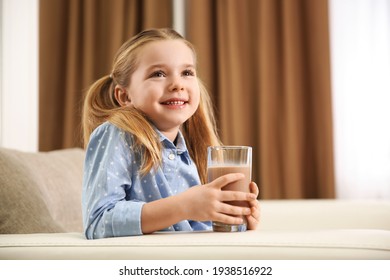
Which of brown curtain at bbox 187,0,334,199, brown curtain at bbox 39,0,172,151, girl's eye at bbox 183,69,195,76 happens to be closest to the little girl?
girl's eye at bbox 183,69,195,76

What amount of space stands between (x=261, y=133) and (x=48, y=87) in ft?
4.95

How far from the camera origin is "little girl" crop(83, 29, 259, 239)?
3.65 ft

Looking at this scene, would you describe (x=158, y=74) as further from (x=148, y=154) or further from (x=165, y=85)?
(x=148, y=154)

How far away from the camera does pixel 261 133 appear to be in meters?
3.46

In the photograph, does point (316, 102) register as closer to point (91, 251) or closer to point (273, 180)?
point (273, 180)

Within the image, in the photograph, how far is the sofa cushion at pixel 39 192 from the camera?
1.34 m

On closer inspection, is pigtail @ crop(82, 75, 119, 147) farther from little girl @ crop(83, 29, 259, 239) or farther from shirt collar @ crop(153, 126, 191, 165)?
shirt collar @ crop(153, 126, 191, 165)

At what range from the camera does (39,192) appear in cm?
148

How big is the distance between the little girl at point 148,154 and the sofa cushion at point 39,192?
0.19 metres

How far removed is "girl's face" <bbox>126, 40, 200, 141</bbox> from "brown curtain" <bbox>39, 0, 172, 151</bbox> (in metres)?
2.32

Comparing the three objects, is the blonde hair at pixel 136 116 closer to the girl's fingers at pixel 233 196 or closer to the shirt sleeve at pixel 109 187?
the shirt sleeve at pixel 109 187

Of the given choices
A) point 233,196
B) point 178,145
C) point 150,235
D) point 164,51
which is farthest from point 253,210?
point 164,51
